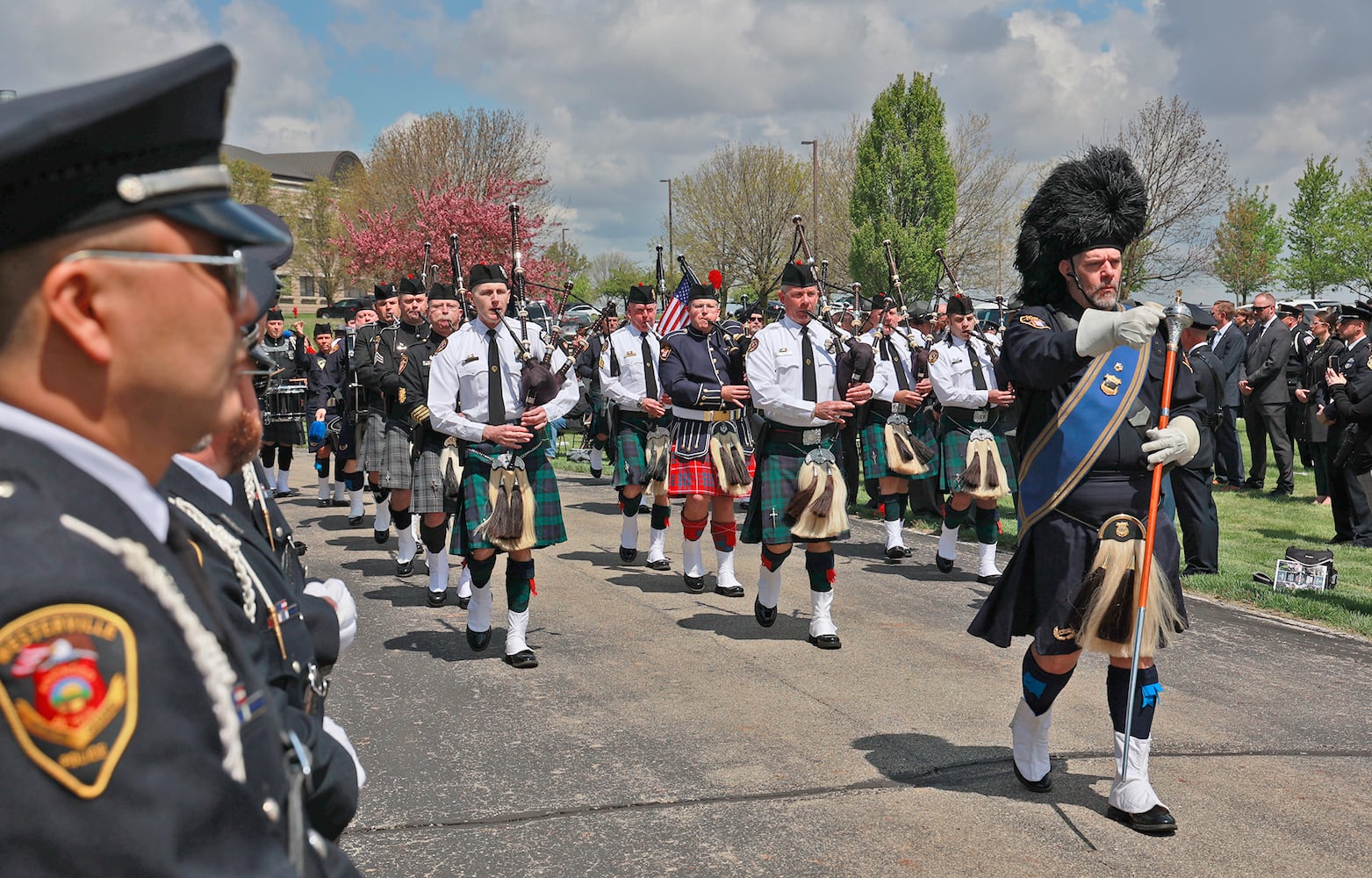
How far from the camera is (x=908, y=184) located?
132ft

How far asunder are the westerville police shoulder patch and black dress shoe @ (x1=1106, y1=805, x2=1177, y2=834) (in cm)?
403

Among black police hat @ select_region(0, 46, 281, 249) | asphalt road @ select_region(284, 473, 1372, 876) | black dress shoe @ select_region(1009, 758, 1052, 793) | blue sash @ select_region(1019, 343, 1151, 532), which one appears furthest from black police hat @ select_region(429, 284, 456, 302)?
black police hat @ select_region(0, 46, 281, 249)

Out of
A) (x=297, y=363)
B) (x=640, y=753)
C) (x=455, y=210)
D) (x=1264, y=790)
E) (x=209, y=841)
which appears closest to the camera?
(x=209, y=841)

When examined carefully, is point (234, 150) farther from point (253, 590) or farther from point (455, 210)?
point (253, 590)

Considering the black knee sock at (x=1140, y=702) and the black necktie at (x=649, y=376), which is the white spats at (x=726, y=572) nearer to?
the black necktie at (x=649, y=376)

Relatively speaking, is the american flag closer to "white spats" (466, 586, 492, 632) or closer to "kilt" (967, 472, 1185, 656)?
"white spats" (466, 586, 492, 632)

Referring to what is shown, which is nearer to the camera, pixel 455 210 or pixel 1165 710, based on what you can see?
pixel 1165 710

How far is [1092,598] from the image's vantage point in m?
4.29

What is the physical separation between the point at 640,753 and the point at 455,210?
31.0m

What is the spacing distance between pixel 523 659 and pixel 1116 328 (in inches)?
152

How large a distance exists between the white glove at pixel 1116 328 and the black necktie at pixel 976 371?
5.33m

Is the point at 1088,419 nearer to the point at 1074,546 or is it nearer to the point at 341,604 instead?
the point at 1074,546

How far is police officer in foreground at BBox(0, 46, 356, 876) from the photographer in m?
1.06

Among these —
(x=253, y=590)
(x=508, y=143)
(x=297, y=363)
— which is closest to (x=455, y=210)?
(x=508, y=143)
